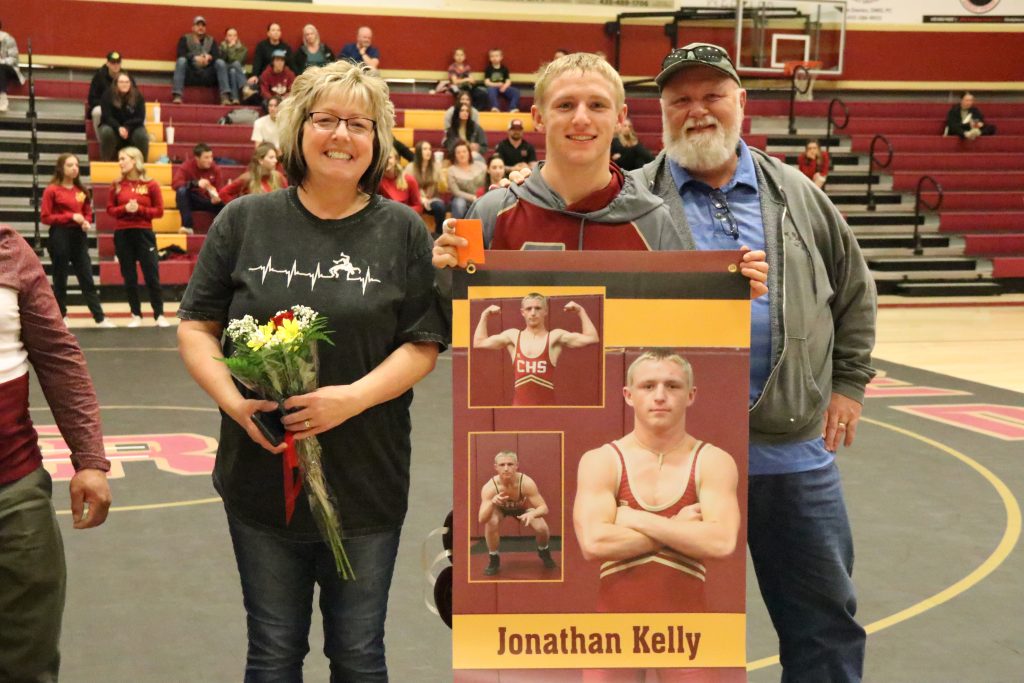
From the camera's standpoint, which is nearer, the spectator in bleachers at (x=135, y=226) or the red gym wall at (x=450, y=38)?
the spectator in bleachers at (x=135, y=226)

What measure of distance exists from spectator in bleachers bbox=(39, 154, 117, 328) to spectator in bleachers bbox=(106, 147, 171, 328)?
29cm

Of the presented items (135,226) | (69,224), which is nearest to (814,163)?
(135,226)

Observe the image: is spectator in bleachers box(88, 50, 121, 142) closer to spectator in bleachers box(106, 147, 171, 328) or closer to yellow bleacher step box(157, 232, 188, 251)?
yellow bleacher step box(157, 232, 188, 251)

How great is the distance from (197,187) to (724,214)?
11544 millimetres

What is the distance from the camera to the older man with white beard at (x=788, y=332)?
103 inches

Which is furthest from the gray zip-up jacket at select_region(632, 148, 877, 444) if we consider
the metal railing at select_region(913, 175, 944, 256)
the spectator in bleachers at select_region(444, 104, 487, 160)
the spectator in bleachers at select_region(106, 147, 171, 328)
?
the metal railing at select_region(913, 175, 944, 256)

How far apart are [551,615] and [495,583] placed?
13 cm

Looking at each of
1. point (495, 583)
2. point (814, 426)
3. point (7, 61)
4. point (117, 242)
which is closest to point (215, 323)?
point (495, 583)

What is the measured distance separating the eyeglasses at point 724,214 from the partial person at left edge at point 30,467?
1470mm

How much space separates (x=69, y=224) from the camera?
11.1 meters

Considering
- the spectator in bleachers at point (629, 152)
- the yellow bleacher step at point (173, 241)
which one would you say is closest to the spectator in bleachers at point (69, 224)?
the yellow bleacher step at point (173, 241)

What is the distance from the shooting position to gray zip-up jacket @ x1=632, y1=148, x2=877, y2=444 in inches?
102

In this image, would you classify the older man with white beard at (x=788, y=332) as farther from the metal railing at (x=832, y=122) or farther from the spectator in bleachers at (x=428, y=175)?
the metal railing at (x=832, y=122)

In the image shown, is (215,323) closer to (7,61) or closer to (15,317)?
(15,317)
